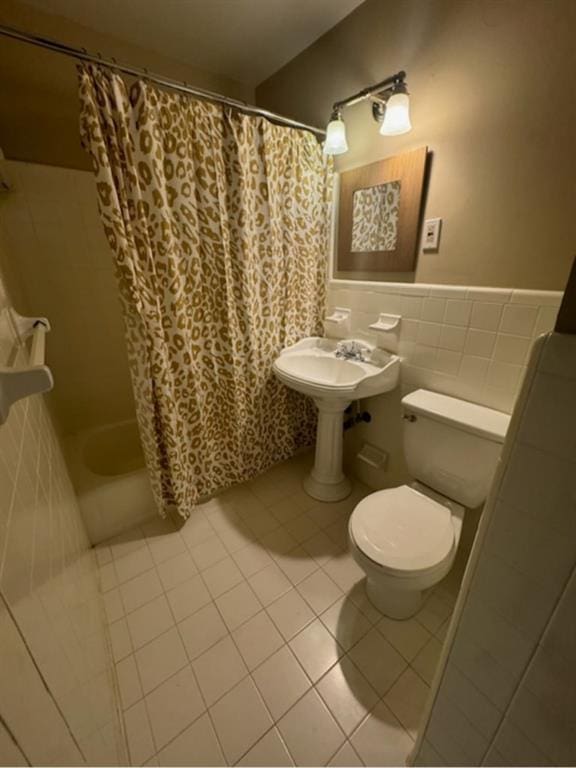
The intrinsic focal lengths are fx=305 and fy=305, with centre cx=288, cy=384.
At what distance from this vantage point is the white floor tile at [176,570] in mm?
1354

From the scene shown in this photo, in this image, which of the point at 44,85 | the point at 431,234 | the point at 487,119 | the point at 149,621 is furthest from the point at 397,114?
the point at 149,621

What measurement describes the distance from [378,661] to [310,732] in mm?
311

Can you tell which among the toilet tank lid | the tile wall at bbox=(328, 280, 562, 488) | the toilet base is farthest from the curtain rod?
the toilet base

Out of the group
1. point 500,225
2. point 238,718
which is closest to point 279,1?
point 500,225

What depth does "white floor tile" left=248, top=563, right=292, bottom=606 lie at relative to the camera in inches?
50.9

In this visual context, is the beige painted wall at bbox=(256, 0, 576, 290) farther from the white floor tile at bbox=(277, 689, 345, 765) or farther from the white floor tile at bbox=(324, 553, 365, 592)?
the white floor tile at bbox=(277, 689, 345, 765)

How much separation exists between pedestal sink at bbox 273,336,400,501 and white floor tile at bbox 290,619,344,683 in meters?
0.68

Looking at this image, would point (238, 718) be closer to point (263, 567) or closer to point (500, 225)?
point (263, 567)

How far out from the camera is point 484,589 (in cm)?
54

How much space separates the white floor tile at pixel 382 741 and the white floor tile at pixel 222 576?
642 mm

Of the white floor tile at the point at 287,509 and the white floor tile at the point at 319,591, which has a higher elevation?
the white floor tile at the point at 287,509

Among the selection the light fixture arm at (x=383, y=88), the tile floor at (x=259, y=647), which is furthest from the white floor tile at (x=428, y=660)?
the light fixture arm at (x=383, y=88)

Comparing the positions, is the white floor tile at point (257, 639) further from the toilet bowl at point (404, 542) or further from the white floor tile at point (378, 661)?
the toilet bowl at point (404, 542)

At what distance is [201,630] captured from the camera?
3.87ft
